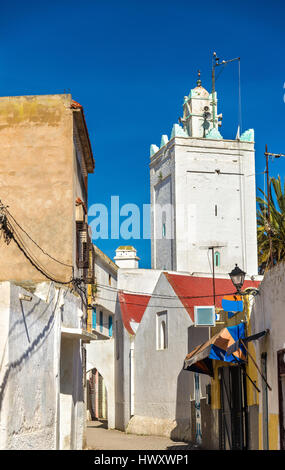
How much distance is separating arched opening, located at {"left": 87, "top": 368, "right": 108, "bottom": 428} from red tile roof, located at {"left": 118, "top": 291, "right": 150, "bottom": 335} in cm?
767

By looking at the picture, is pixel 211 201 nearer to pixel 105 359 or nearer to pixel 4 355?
pixel 105 359

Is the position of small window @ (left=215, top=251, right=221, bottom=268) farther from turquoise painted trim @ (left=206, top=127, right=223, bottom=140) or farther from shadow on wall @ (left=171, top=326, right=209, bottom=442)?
shadow on wall @ (left=171, top=326, right=209, bottom=442)

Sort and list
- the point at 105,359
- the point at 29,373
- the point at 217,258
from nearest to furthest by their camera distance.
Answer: the point at 29,373, the point at 105,359, the point at 217,258

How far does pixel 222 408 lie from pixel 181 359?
22.1 ft

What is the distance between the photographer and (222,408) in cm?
1983

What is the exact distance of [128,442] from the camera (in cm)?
2448

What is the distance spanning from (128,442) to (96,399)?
18.7 metres

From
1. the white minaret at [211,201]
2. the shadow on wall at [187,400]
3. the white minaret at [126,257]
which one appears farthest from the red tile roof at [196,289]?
the white minaret at [211,201]

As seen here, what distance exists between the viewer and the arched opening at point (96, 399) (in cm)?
4159

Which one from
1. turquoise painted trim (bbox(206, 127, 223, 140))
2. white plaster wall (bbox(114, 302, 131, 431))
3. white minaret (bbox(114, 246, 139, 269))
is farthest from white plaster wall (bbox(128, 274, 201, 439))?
turquoise painted trim (bbox(206, 127, 223, 140))

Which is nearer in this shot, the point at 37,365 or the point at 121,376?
the point at 37,365

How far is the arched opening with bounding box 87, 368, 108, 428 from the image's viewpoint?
4159 centimetres

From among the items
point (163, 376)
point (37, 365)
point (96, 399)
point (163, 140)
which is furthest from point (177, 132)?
point (37, 365)

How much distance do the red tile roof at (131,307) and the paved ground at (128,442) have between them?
514 cm
